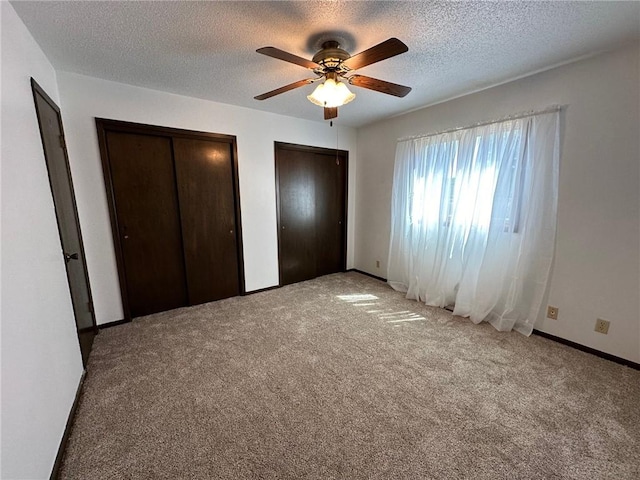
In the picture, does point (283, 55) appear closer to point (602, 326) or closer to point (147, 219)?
point (147, 219)

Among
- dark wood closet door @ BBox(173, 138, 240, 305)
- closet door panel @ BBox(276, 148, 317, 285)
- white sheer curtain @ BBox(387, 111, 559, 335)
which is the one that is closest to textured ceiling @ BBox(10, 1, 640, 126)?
white sheer curtain @ BBox(387, 111, 559, 335)

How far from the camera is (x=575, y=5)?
143cm

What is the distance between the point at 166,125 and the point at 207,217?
1.04 meters

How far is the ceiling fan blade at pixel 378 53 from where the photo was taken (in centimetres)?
134

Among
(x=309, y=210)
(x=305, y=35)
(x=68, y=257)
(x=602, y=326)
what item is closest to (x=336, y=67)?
(x=305, y=35)

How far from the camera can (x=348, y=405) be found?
166 centimetres

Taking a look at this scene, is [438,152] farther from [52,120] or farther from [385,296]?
[52,120]

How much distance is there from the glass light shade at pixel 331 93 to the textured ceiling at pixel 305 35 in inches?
10.9

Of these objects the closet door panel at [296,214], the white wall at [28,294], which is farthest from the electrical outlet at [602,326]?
the white wall at [28,294]

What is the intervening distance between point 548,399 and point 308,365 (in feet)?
5.34

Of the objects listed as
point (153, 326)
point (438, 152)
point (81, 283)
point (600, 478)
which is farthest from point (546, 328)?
point (81, 283)

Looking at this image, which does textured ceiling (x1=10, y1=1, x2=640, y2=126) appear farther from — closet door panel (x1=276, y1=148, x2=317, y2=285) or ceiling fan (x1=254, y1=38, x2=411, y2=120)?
closet door panel (x1=276, y1=148, x2=317, y2=285)

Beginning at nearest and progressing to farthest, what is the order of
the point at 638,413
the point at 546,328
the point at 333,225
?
the point at 638,413
the point at 546,328
the point at 333,225

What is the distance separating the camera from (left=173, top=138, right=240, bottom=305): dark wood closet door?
2.89 m
